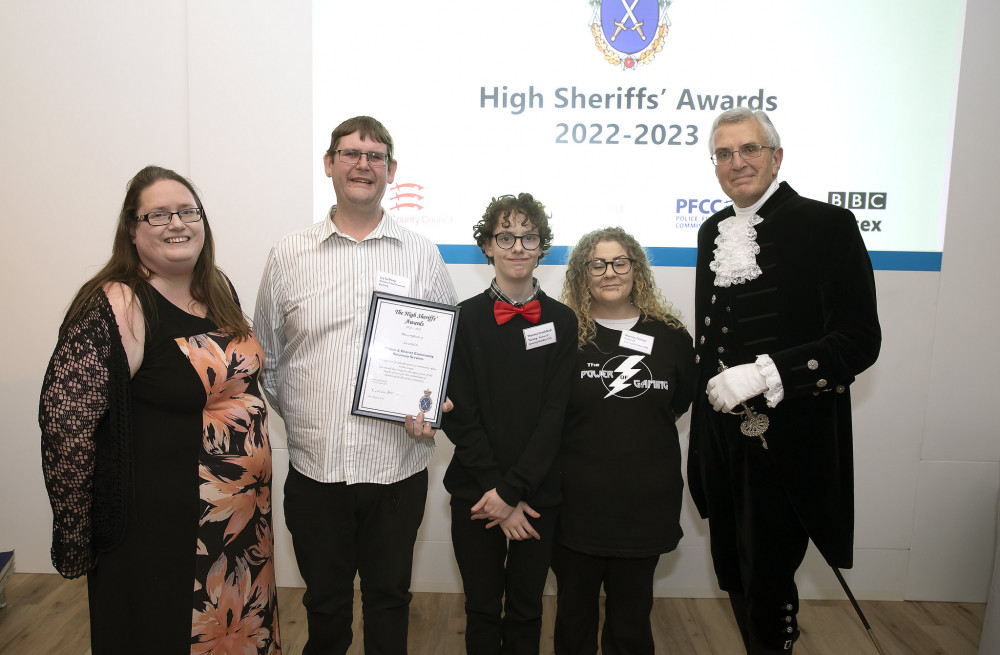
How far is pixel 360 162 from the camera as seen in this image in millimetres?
1964

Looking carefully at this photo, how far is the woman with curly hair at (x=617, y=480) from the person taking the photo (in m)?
2.10

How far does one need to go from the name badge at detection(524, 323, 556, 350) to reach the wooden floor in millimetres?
1545

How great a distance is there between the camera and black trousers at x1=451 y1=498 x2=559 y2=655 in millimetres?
2082

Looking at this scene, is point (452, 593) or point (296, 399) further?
point (452, 593)

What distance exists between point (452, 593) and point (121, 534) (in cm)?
213

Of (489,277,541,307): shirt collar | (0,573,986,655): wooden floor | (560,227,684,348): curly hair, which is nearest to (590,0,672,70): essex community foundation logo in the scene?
(560,227,684,348): curly hair

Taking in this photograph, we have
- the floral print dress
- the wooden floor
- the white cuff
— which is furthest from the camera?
the wooden floor

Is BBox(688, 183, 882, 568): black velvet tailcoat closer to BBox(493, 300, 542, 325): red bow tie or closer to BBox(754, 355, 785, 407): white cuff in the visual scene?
BBox(754, 355, 785, 407): white cuff

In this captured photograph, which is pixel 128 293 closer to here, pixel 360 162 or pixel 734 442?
pixel 360 162

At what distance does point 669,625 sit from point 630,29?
3.03 m

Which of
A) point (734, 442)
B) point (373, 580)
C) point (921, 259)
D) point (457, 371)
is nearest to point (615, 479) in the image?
point (734, 442)

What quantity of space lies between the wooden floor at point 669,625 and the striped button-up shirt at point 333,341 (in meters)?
1.25

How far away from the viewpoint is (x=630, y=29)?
10.1ft

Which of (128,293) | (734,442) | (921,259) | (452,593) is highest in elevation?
(921,259)
